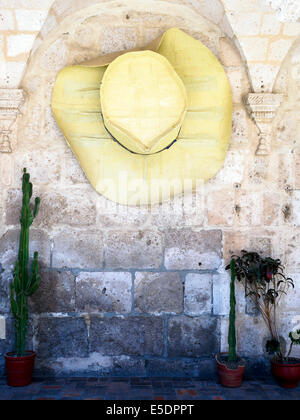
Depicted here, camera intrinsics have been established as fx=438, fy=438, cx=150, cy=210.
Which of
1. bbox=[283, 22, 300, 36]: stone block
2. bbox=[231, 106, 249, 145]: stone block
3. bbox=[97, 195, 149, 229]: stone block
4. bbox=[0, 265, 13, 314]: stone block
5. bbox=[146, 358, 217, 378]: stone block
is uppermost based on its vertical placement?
bbox=[283, 22, 300, 36]: stone block

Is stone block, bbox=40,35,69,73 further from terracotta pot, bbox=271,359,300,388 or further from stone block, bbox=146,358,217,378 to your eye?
terracotta pot, bbox=271,359,300,388

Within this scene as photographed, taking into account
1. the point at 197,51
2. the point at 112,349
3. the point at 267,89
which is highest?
the point at 197,51

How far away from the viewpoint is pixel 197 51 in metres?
3.47

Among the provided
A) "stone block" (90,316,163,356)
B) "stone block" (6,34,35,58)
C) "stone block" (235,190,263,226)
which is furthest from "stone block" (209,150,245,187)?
"stone block" (6,34,35,58)

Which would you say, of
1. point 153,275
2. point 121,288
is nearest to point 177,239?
point 153,275

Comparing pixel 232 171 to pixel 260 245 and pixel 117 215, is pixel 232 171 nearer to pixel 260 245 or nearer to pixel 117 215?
pixel 260 245

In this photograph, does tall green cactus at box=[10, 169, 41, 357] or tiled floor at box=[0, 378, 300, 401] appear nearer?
tiled floor at box=[0, 378, 300, 401]

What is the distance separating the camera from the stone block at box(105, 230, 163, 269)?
11.3 feet

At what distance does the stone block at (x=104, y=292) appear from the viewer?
3406mm

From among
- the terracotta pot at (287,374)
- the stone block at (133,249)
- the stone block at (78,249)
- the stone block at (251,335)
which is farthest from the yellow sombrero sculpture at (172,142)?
the terracotta pot at (287,374)

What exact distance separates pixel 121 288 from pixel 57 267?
529 mm
